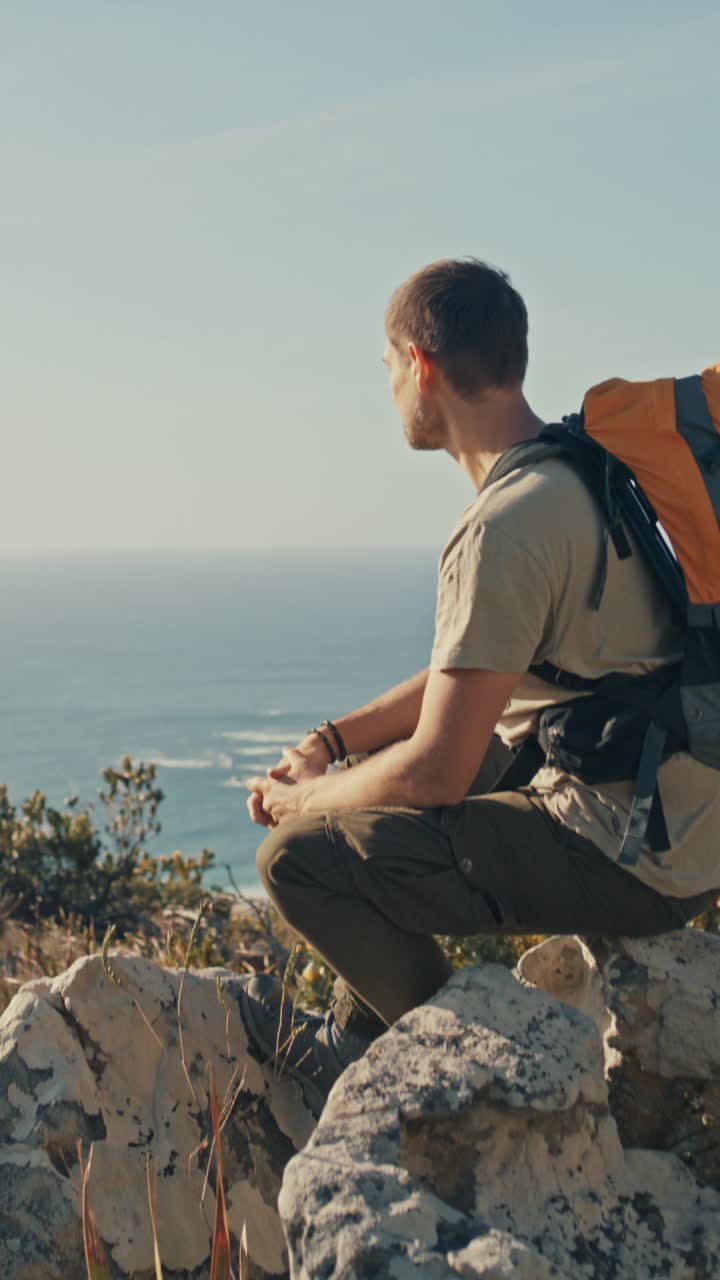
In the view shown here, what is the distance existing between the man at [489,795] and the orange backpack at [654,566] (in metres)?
0.05

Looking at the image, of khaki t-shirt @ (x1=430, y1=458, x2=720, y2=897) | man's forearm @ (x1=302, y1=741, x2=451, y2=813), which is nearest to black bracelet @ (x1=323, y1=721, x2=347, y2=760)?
man's forearm @ (x1=302, y1=741, x2=451, y2=813)

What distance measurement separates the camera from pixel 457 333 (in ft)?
11.5

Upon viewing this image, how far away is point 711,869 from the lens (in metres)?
3.24

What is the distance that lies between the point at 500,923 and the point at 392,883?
32cm

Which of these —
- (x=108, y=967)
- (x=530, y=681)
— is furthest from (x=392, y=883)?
(x=108, y=967)

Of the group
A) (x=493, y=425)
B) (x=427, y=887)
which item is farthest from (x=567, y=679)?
(x=493, y=425)

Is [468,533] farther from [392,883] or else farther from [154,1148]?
[154,1148]

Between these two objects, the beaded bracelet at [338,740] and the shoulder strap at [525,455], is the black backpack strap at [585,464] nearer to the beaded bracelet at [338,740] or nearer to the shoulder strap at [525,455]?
the shoulder strap at [525,455]

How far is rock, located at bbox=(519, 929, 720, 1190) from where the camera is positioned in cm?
322

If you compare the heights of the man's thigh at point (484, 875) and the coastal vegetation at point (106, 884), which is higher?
the man's thigh at point (484, 875)

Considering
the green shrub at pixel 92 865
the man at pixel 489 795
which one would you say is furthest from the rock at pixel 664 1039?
the green shrub at pixel 92 865

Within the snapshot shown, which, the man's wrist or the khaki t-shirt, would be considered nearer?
the khaki t-shirt

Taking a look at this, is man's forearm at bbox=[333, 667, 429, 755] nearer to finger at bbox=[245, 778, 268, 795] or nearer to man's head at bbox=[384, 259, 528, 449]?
finger at bbox=[245, 778, 268, 795]

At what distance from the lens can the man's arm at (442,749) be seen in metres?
3.12
